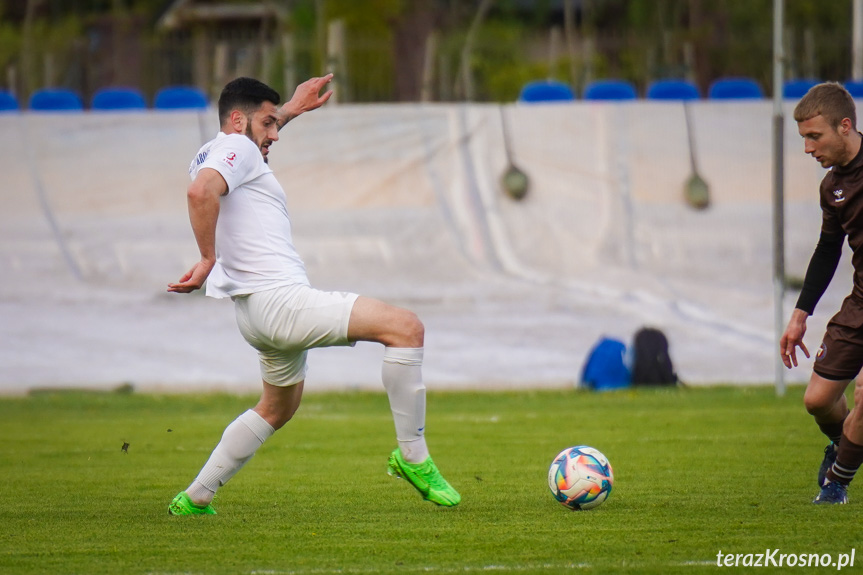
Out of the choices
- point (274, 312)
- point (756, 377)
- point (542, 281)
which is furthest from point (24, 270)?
point (274, 312)

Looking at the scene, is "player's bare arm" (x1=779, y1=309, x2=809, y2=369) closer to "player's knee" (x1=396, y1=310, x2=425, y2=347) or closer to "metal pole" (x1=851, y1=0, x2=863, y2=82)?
"player's knee" (x1=396, y1=310, x2=425, y2=347)

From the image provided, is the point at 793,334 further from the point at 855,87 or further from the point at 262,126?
the point at 855,87

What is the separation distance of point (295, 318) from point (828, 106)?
2743 millimetres

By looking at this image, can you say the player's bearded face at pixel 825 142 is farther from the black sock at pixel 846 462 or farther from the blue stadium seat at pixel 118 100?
the blue stadium seat at pixel 118 100

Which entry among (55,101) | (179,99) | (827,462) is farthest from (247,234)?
(55,101)

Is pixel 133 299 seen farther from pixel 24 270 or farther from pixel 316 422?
pixel 316 422

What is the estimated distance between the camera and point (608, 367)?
13.6 metres

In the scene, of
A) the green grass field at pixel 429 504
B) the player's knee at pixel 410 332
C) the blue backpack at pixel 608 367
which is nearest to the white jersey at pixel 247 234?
the player's knee at pixel 410 332

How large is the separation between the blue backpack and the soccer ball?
746 centimetres

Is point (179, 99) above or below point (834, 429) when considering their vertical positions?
above

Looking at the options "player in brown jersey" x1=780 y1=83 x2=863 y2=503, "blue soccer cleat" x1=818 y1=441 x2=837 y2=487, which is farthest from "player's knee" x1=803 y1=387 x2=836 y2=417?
"blue soccer cleat" x1=818 y1=441 x2=837 y2=487

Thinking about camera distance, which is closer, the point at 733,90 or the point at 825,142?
the point at 825,142

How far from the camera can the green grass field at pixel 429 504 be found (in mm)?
4918

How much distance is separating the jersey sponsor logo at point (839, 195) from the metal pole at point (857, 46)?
1376 centimetres
